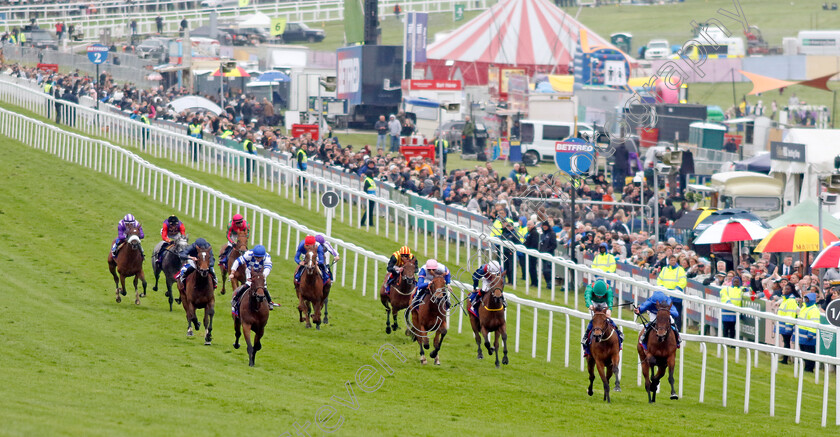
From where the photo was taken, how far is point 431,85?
45219mm

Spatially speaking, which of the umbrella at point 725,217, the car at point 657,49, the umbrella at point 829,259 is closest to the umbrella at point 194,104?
the umbrella at point 725,217

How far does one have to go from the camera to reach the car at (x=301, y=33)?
7000cm

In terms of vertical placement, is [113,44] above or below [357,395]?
above

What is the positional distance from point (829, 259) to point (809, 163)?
8.04m

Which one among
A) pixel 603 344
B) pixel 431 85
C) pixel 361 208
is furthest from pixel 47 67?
pixel 603 344

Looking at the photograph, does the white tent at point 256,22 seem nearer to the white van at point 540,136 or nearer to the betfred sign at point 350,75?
the betfred sign at point 350,75

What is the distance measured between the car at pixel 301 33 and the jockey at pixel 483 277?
2158 inches

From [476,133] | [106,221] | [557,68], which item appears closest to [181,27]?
[557,68]

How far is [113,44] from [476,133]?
86.2ft

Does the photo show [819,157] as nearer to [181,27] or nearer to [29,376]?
[29,376]

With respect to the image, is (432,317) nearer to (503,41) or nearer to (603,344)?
(603,344)

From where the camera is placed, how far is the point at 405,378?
49.8 ft

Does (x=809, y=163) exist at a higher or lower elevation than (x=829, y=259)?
higher

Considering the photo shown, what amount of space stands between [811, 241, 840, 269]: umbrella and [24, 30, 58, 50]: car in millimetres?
47281
